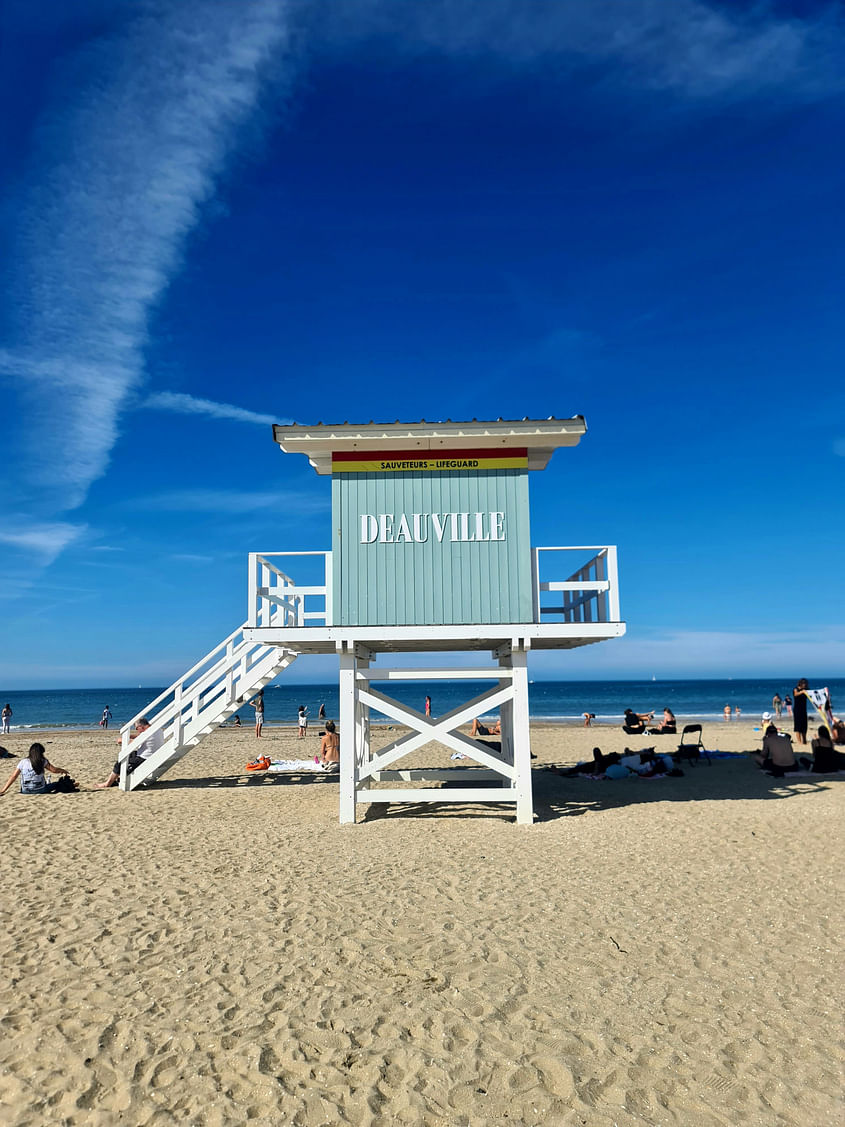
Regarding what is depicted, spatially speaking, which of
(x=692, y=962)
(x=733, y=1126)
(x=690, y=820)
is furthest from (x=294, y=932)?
(x=690, y=820)

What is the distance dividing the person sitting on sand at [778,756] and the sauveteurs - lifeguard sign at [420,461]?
8.96 meters

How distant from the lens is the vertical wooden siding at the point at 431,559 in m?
11.0

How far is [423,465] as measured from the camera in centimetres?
1129

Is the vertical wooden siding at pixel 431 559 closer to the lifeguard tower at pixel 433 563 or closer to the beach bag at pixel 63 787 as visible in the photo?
the lifeguard tower at pixel 433 563

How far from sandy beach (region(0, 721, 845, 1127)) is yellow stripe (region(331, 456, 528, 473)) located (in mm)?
5406

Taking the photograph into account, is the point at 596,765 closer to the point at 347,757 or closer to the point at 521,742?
the point at 521,742

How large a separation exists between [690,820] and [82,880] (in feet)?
27.5

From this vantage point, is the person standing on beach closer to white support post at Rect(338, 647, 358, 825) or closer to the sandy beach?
the sandy beach

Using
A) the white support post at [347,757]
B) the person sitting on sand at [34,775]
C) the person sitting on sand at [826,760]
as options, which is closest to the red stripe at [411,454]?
the white support post at [347,757]

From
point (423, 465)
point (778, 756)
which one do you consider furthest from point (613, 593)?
point (778, 756)

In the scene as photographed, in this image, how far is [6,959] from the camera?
5.79 metres

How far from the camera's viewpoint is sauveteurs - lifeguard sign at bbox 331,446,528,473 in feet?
36.8

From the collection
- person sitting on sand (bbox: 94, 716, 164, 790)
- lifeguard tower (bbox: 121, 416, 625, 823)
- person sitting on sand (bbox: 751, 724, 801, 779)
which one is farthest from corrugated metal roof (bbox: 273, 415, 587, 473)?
person sitting on sand (bbox: 751, 724, 801, 779)

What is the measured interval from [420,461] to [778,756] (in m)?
10.2
